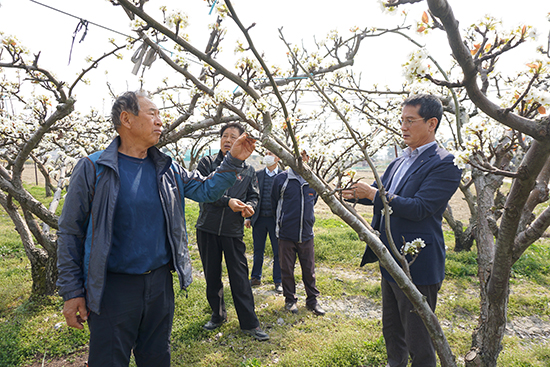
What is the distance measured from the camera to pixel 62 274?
178 centimetres

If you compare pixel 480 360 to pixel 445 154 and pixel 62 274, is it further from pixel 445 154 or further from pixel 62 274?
pixel 62 274

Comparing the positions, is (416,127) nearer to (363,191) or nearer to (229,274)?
(363,191)

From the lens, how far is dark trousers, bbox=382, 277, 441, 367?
203cm

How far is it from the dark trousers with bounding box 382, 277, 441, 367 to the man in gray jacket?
1.48 metres

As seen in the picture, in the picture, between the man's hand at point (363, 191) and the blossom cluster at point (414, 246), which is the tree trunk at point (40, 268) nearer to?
the man's hand at point (363, 191)

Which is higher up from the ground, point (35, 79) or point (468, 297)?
point (35, 79)

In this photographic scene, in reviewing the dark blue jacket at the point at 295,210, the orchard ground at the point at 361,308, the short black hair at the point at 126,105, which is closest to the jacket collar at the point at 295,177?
the dark blue jacket at the point at 295,210

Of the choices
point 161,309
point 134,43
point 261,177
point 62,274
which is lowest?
point 161,309

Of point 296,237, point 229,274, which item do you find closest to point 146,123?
point 229,274

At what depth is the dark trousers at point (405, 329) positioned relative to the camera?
2.03 m

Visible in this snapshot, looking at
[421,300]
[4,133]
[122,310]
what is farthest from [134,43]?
[421,300]

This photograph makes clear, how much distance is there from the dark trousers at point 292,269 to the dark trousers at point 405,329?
70.2 inches

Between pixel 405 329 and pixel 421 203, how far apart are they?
870 mm

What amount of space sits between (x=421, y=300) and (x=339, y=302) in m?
2.94
